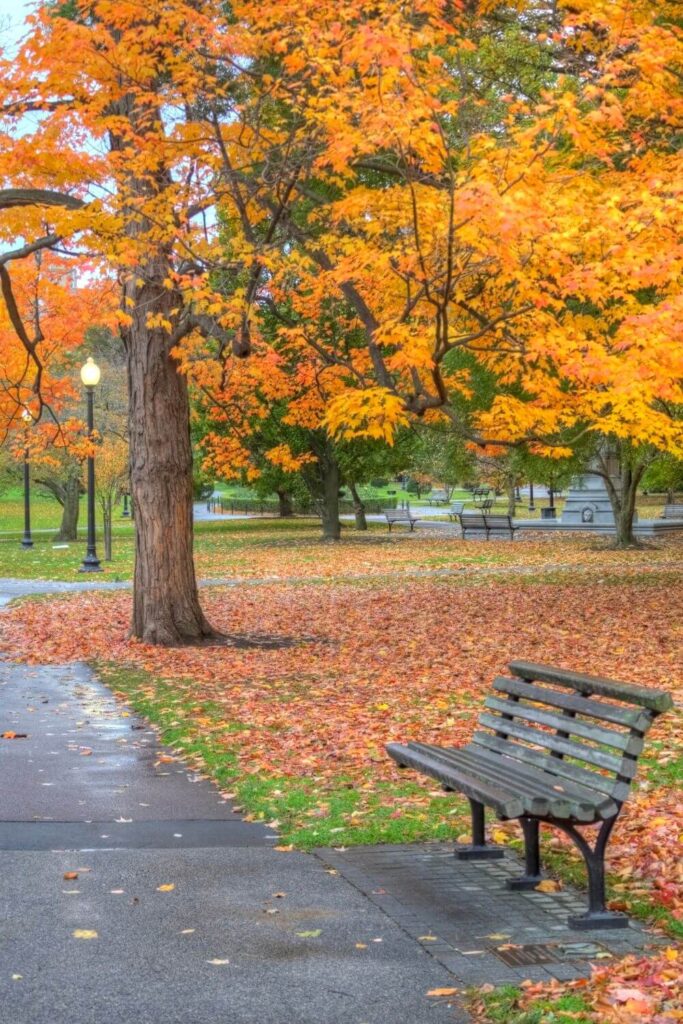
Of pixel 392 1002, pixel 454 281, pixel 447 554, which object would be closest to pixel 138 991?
pixel 392 1002

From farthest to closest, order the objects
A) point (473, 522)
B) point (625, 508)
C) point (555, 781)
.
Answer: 1. point (473, 522)
2. point (625, 508)
3. point (555, 781)

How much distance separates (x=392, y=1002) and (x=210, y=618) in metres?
15.2

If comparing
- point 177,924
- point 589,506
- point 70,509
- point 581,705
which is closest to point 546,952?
point 581,705

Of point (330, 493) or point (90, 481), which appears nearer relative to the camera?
point (90, 481)

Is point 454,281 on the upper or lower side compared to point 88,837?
upper

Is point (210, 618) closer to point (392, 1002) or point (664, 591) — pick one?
point (664, 591)

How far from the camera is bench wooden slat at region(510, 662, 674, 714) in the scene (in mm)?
5355

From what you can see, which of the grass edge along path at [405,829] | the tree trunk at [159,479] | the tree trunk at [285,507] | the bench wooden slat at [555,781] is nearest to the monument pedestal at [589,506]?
the tree trunk at [285,507]

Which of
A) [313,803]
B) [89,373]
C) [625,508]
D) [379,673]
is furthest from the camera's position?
[625,508]

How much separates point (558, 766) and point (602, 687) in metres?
0.43

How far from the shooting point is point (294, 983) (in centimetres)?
471

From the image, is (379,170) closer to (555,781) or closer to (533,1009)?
(555,781)

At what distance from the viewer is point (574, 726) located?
19.6 feet

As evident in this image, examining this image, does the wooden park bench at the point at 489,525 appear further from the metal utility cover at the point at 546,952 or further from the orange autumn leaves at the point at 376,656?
the metal utility cover at the point at 546,952
